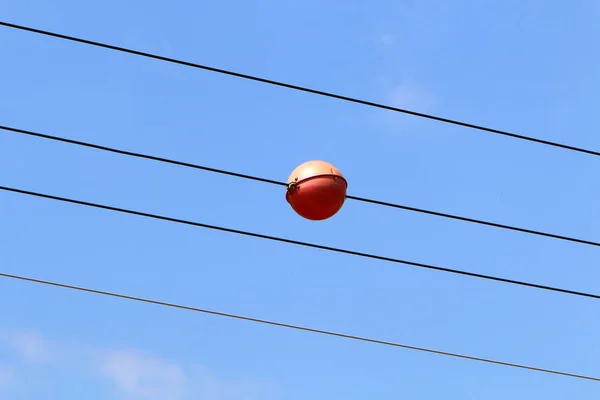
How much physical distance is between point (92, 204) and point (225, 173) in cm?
159

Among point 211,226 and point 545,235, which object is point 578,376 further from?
point 211,226

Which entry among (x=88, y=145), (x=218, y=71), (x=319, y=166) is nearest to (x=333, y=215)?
(x=319, y=166)

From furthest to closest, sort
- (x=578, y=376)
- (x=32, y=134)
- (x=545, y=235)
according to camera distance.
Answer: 1. (x=578, y=376)
2. (x=545, y=235)
3. (x=32, y=134)

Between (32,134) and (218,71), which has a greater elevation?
(218,71)

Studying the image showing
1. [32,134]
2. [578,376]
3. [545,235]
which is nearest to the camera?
[32,134]

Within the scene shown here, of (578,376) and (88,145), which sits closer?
(88,145)

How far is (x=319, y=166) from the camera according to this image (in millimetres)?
11672

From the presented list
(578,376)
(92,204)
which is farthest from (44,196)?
(578,376)

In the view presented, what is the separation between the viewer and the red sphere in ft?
37.9

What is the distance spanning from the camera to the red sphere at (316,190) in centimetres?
1155

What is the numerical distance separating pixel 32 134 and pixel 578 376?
7934 mm

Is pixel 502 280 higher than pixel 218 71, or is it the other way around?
pixel 218 71

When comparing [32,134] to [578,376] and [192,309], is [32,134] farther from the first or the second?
[578,376]

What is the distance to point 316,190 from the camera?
11531mm
